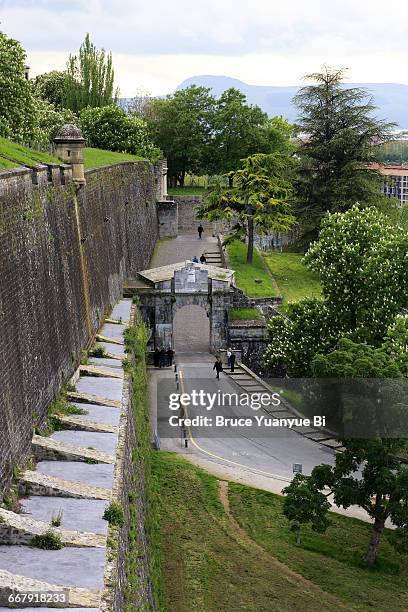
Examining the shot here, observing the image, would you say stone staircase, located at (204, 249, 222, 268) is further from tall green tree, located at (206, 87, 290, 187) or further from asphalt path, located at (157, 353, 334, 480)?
tall green tree, located at (206, 87, 290, 187)

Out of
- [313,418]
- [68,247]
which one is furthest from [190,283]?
[68,247]

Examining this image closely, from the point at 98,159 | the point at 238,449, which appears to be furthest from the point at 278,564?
the point at 98,159

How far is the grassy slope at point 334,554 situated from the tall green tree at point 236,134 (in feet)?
157

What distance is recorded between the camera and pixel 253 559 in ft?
74.6

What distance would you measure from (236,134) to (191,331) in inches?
1192

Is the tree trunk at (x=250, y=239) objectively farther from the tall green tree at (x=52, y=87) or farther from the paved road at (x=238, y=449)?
the tall green tree at (x=52, y=87)

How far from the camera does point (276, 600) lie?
68.6 ft

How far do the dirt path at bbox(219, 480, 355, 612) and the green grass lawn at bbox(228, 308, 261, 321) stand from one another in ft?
52.2

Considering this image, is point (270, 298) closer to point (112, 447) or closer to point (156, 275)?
point (156, 275)

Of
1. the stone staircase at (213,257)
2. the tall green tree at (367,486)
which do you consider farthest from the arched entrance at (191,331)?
the tall green tree at (367,486)

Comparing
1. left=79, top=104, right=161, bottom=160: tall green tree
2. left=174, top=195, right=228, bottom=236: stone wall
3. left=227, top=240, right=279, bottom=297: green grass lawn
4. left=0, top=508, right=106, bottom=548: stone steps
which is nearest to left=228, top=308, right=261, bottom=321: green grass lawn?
left=227, top=240, right=279, bottom=297: green grass lawn

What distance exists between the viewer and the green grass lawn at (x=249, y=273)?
45.1 m

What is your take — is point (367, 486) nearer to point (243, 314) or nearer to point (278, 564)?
point (278, 564)

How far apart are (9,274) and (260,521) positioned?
11959mm
